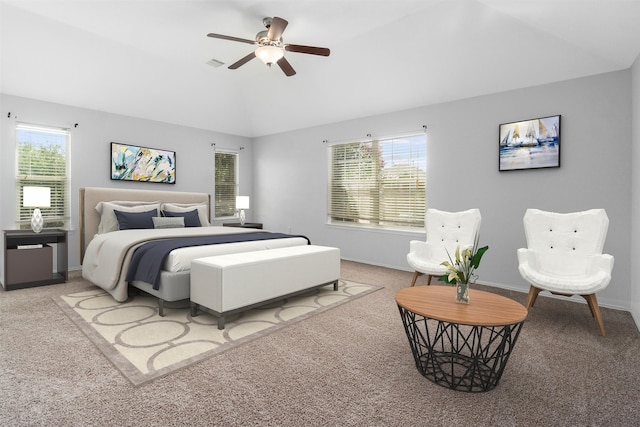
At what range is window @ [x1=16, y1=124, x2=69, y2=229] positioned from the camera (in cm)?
464

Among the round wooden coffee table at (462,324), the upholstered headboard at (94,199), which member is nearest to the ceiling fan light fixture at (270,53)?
the round wooden coffee table at (462,324)

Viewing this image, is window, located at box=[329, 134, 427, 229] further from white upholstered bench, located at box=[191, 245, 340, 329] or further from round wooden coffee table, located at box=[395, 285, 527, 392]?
round wooden coffee table, located at box=[395, 285, 527, 392]

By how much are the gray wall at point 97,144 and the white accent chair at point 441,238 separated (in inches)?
175

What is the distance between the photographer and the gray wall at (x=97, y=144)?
4.51 metres

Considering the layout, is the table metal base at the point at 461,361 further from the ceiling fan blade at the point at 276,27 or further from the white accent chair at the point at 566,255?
the ceiling fan blade at the point at 276,27

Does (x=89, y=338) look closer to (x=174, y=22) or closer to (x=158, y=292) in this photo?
(x=158, y=292)

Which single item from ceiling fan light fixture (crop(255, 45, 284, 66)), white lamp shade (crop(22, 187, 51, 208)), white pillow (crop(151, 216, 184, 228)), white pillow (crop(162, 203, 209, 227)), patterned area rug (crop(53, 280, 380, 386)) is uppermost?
ceiling fan light fixture (crop(255, 45, 284, 66))

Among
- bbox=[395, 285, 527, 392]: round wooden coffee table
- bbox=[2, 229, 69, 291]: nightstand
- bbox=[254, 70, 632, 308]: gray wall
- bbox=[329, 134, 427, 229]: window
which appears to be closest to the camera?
bbox=[395, 285, 527, 392]: round wooden coffee table

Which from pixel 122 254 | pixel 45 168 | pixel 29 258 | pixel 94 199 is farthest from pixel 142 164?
pixel 122 254

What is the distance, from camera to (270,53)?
3484 millimetres

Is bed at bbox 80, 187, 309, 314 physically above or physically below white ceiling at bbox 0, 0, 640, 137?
below

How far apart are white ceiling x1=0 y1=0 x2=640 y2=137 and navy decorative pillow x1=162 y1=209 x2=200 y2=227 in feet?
6.04

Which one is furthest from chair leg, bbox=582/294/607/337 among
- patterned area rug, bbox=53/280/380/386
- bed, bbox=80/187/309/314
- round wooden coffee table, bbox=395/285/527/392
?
bed, bbox=80/187/309/314

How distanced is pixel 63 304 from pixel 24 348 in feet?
3.80
